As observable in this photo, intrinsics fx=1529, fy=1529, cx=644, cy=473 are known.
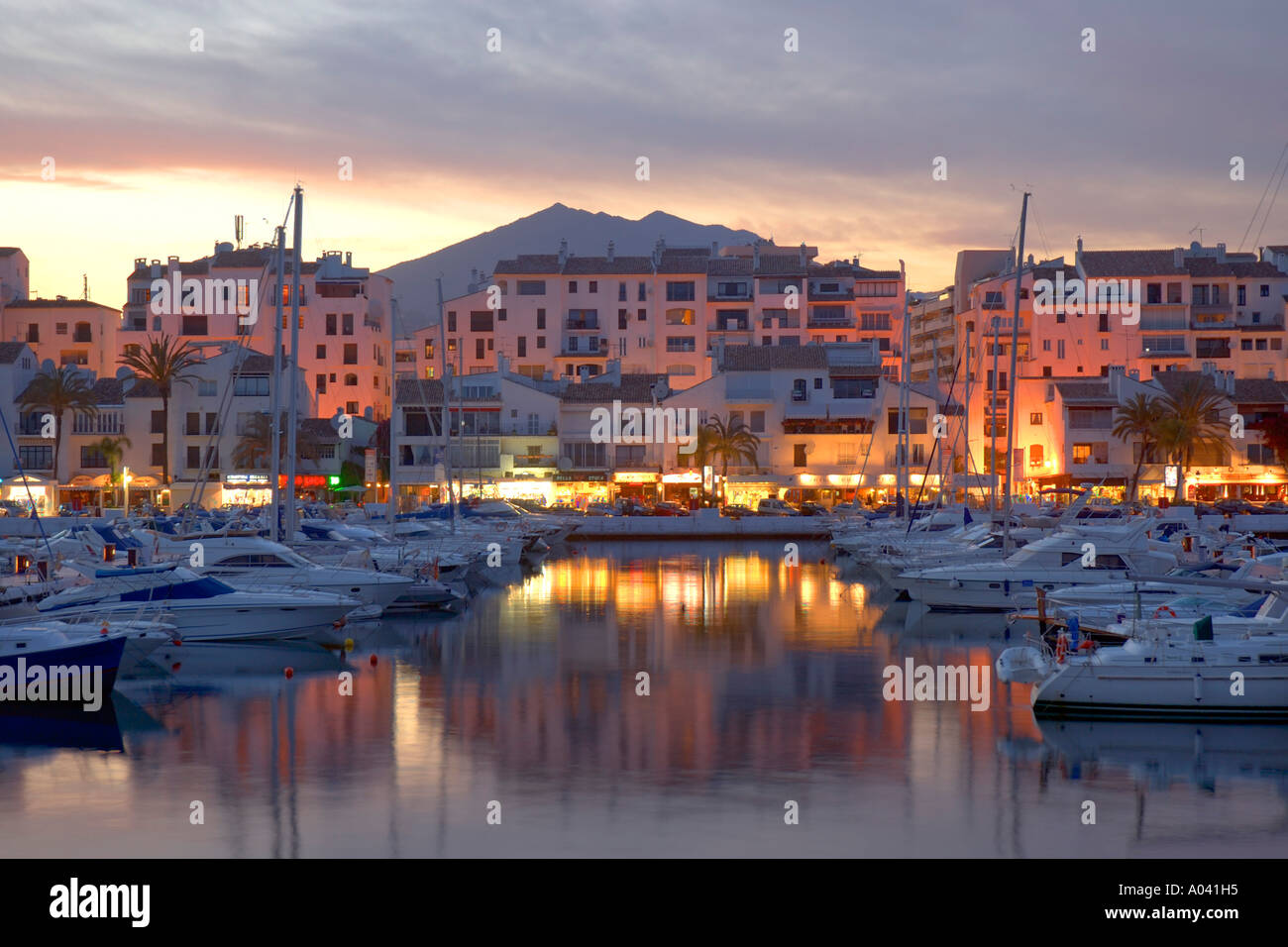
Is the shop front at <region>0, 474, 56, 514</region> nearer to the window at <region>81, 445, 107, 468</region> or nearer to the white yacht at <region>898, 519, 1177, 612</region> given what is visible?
the window at <region>81, 445, 107, 468</region>

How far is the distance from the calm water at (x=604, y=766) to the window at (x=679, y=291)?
278ft

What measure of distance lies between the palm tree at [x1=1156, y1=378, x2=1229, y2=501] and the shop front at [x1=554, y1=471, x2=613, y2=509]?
34.8 metres

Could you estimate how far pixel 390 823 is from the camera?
19625mm

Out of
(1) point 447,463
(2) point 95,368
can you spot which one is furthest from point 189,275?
(1) point 447,463

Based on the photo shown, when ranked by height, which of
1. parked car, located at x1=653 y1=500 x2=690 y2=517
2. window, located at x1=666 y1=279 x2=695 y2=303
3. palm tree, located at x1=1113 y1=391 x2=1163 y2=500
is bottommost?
parked car, located at x1=653 y1=500 x2=690 y2=517

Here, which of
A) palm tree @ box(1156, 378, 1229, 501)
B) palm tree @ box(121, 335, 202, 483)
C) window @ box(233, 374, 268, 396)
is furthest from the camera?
window @ box(233, 374, 268, 396)

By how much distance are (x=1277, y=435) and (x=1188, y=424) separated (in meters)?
7.59

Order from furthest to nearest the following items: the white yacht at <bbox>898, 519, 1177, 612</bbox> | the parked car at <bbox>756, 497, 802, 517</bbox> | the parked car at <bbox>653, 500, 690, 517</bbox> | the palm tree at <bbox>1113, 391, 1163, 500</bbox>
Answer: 1. the parked car at <bbox>756, 497, 802, 517</bbox>
2. the palm tree at <bbox>1113, 391, 1163, 500</bbox>
3. the parked car at <bbox>653, 500, 690, 517</bbox>
4. the white yacht at <bbox>898, 519, 1177, 612</bbox>

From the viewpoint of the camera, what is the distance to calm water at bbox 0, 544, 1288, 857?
Result: 19094 millimetres

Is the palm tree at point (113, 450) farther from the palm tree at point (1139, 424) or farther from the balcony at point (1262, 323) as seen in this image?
the balcony at point (1262, 323)

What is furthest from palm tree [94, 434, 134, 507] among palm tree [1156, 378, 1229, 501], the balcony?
the balcony

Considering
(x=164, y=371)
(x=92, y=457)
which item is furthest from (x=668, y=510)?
(x=92, y=457)

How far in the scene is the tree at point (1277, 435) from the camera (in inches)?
3634
